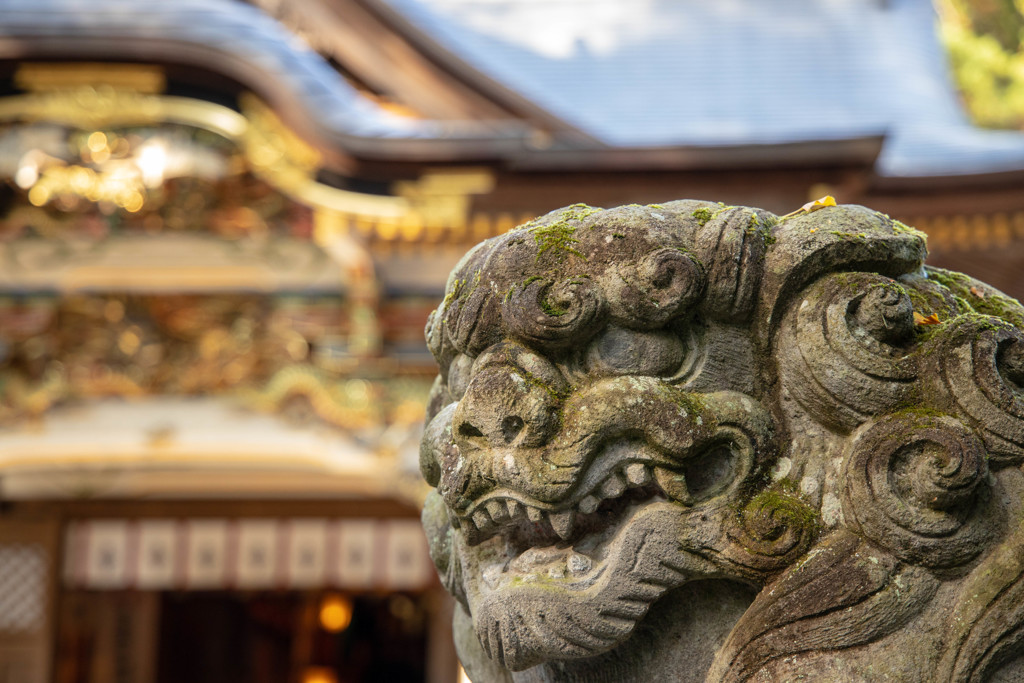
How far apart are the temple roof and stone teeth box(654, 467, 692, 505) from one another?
3.70 m

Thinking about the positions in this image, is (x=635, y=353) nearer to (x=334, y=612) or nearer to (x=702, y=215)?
(x=702, y=215)

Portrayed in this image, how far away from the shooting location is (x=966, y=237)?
5074 mm

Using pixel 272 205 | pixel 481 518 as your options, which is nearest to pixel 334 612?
pixel 272 205

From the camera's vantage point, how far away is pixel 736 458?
1.29m

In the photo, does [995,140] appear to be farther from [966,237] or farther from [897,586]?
[897,586]

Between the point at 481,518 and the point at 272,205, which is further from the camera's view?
the point at 272,205

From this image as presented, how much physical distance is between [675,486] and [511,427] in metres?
0.21

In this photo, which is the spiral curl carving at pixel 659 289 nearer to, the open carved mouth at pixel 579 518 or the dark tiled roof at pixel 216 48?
the open carved mouth at pixel 579 518

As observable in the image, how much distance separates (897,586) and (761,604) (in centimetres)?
16

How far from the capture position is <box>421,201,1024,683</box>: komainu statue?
1223 mm

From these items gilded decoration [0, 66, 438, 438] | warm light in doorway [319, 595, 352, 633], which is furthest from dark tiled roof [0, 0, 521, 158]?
warm light in doorway [319, 595, 352, 633]

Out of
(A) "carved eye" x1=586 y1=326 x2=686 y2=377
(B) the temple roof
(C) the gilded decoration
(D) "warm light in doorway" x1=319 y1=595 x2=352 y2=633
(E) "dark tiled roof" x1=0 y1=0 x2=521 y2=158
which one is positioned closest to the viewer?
(A) "carved eye" x1=586 y1=326 x2=686 y2=377

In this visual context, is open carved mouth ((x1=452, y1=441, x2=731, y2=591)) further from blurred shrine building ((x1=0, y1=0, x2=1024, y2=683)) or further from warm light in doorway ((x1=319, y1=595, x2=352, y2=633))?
warm light in doorway ((x1=319, y1=595, x2=352, y2=633))

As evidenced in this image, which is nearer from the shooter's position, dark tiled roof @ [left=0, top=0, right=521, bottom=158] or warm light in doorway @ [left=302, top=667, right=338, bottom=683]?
dark tiled roof @ [left=0, top=0, right=521, bottom=158]
